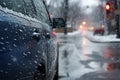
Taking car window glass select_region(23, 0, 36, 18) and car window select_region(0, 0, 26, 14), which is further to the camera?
car window glass select_region(23, 0, 36, 18)

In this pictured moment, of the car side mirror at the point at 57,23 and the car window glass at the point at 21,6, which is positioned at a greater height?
the car window glass at the point at 21,6

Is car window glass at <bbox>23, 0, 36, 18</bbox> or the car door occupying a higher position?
car window glass at <bbox>23, 0, 36, 18</bbox>

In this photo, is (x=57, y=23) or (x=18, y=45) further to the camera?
(x=57, y=23)

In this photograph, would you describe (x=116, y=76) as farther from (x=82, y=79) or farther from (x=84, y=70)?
(x=84, y=70)

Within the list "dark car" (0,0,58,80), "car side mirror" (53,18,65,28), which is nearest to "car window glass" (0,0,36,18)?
"dark car" (0,0,58,80)

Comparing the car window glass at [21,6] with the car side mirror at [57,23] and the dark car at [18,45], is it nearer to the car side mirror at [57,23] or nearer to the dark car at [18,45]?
the dark car at [18,45]

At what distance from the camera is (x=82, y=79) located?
854 cm

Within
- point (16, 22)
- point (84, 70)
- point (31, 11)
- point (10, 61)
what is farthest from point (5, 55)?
point (84, 70)

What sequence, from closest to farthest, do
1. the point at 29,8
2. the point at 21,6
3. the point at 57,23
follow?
the point at 21,6 → the point at 29,8 → the point at 57,23

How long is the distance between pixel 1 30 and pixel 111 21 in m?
49.0

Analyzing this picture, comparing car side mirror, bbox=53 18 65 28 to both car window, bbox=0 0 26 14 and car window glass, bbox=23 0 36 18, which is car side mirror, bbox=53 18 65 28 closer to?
car window glass, bbox=23 0 36 18

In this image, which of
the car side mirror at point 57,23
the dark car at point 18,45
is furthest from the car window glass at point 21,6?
the car side mirror at point 57,23

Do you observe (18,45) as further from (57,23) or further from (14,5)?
(57,23)

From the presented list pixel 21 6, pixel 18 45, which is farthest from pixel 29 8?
pixel 18 45
